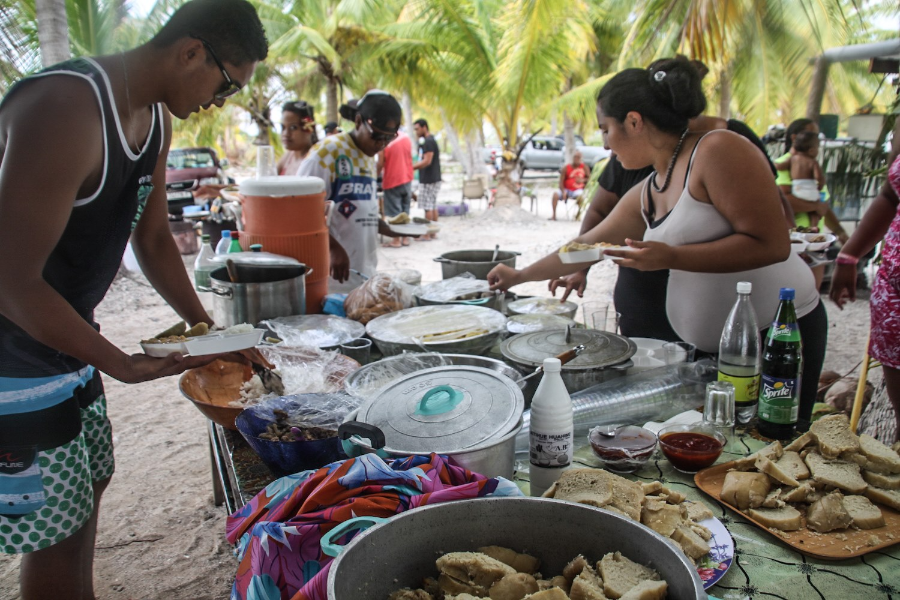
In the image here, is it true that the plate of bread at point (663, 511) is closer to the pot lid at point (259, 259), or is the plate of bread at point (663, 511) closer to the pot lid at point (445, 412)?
the pot lid at point (445, 412)

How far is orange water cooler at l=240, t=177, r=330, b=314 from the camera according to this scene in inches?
101

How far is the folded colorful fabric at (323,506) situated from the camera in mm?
980

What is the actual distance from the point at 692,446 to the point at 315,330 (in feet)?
4.59

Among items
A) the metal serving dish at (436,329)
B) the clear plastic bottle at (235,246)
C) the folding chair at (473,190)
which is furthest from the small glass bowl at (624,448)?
the folding chair at (473,190)

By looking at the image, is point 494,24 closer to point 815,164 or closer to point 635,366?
point 815,164

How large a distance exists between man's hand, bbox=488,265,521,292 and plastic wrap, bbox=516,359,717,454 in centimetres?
83

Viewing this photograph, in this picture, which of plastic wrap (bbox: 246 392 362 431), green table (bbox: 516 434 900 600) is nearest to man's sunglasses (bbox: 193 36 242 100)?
plastic wrap (bbox: 246 392 362 431)

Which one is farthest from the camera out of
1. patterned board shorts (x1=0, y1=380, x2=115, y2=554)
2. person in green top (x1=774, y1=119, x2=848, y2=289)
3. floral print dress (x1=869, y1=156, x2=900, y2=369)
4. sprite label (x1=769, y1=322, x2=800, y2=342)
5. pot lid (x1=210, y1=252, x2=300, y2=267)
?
person in green top (x1=774, y1=119, x2=848, y2=289)

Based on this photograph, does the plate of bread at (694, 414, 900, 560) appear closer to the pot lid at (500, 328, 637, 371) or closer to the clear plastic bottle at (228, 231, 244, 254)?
the pot lid at (500, 328, 637, 371)

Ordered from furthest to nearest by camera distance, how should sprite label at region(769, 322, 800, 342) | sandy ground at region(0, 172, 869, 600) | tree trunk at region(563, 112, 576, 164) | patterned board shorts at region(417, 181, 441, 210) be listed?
tree trunk at region(563, 112, 576, 164) → patterned board shorts at region(417, 181, 441, 210) → sandy ground at region(0, 172, 869, 600) → sprite label at region(769, 322, 800, 342)

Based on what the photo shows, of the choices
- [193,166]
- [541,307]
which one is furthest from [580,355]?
[193,166]

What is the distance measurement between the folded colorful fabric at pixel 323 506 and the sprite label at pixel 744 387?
0.87m

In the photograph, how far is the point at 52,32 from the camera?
188cm

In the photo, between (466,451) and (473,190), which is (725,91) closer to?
(473,190)
